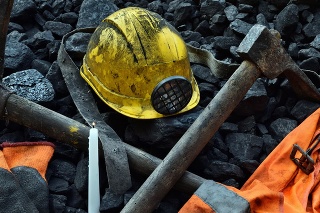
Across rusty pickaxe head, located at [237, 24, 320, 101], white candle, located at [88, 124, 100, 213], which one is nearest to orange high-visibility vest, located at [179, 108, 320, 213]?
rusty pickaxe head, located at [237, 24, 320, 101]

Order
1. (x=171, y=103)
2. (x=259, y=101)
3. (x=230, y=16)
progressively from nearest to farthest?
1. (x=171, y=103)
2. (x=259, y=101)
3. (x=230, y=16)

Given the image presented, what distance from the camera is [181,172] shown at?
3.17 metres

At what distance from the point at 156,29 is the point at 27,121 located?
1076 millimetres

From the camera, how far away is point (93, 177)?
3.11m

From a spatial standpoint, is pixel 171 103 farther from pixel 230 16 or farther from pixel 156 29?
pixel 230 16

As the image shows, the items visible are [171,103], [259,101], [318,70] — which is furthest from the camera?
[318,70]

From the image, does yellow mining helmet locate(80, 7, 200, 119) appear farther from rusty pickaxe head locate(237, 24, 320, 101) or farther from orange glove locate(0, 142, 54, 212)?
orange glove locate(0, 142, 54, 212)

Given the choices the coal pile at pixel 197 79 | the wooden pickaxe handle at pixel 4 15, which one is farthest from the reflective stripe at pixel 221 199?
the wooden pickaxe handle at pixel 4 15

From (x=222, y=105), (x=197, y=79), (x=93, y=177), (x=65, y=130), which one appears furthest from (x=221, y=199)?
(x=197, y=79)

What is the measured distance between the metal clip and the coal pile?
0.27 metres

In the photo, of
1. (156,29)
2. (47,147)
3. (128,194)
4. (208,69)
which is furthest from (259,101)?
(47,147)

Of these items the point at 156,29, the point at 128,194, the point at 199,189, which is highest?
the point at 156,29

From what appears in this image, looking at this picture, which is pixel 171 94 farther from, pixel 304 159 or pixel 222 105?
pixel 304 159

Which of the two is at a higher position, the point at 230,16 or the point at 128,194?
the point at 230,16
